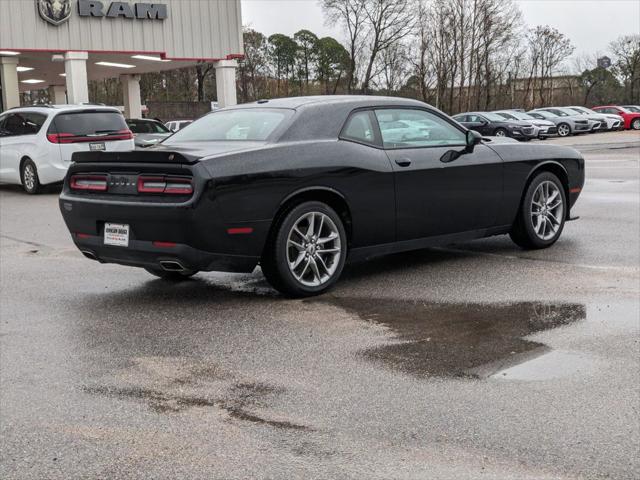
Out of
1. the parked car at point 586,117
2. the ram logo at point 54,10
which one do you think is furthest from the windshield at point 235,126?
the parked car at point 586,117

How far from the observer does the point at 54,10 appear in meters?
28.8

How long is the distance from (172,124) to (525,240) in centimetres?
2652

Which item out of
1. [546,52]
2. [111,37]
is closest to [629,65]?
[546,52]

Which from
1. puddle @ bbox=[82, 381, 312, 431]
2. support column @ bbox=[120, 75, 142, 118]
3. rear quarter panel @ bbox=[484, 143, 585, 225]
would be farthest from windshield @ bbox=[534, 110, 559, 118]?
puddle @ bbox=[82, 381, 312, 431]

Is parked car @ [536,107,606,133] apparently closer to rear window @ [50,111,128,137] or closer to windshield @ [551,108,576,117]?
windshield @ [551,108,576,117]

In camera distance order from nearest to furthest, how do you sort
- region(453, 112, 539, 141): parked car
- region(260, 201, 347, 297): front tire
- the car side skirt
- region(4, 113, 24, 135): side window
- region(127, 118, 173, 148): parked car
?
region(260, 201, 347, 297): front tire
the car side skirt
region(4, 113, 24, 135): side window
region(127, 118, 173, 148): parked car
region(453, 112, 539, 141): parked car

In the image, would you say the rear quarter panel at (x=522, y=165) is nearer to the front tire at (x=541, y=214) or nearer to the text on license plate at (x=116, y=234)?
the front tire at (x=541, y=214)

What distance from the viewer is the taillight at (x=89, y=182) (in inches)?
263

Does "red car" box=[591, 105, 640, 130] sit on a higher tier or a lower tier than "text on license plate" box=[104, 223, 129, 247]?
higher

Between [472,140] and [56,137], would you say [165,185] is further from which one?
[56,137]

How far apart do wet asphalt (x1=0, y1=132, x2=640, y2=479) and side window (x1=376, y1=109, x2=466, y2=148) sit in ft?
3.69

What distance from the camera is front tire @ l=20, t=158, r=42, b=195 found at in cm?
1655

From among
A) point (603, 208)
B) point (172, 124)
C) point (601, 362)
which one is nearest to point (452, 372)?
point (601, 362)

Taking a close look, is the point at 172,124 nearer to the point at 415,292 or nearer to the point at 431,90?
the point at 415,292
